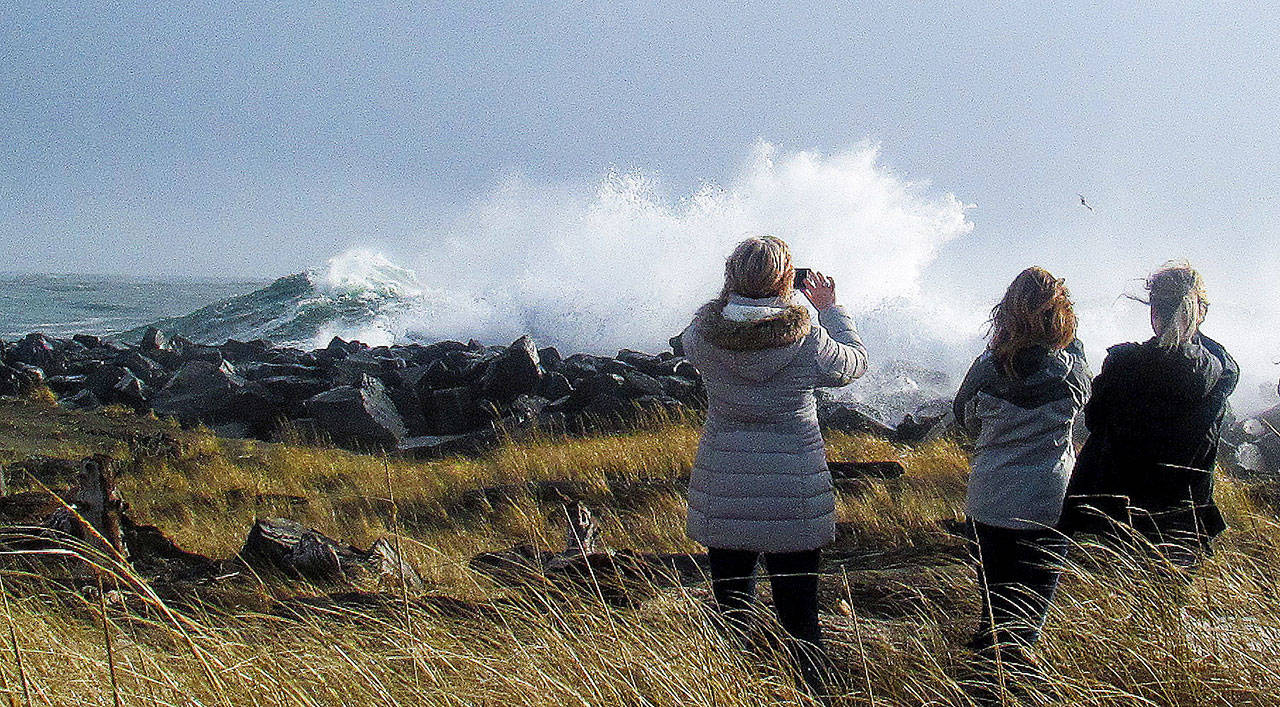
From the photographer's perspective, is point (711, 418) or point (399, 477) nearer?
point (711, 418)

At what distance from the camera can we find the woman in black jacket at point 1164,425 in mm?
2947

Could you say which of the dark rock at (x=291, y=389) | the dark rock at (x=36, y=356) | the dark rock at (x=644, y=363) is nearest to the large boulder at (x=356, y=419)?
the dark rock at (x=291, y=389)

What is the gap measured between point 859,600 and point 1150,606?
1674 mm

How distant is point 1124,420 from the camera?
3.04 m

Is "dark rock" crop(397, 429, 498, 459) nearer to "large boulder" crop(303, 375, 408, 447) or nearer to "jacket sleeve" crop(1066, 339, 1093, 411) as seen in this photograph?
"large boulder" crop(303, 375, 408, 447)

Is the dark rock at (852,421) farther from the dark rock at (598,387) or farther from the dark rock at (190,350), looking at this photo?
the dark rock at (190,350)

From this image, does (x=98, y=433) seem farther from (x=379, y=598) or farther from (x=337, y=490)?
(x=379, y=598)

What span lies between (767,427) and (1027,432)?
82 cm

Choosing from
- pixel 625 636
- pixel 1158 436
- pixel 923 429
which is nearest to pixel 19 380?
pixel 923 429

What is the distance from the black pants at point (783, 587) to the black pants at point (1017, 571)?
0.52 meters

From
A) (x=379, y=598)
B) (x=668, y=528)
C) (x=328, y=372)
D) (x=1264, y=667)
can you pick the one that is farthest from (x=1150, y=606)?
(x=328, y=372)

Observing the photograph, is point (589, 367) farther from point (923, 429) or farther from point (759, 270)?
point (759, 270)

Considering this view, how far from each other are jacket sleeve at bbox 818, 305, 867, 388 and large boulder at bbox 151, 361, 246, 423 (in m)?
13.2

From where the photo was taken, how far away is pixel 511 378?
47.4 ft
